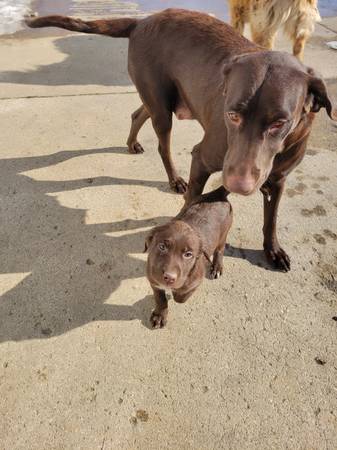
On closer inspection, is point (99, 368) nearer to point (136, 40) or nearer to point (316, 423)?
point (316, 423)

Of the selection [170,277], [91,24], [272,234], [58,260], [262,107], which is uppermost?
[262,107]

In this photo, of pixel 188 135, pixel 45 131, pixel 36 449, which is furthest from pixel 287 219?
pixel 45 131

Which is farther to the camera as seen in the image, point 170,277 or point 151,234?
point 151,234

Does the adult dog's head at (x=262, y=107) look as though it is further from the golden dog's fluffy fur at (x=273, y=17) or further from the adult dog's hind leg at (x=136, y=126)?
the golden dog's fluffy fur at (x=273, y=17)

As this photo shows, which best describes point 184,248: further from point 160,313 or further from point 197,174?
point 197,174

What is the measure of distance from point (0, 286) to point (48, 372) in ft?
2.42

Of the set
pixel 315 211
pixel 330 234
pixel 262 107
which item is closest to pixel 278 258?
pixel 330 234

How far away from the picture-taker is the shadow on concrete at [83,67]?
16.2ft

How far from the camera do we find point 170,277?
1.95 metres

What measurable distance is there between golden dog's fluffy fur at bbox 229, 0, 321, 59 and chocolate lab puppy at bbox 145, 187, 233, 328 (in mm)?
2431

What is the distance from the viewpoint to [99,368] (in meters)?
2.13

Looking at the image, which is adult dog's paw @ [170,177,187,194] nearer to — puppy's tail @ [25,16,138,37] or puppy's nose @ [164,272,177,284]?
puppy's tail @ [25,16,138,37]

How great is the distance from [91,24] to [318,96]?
6.29 feet

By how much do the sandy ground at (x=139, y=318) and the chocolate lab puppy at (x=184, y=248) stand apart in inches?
11.2
